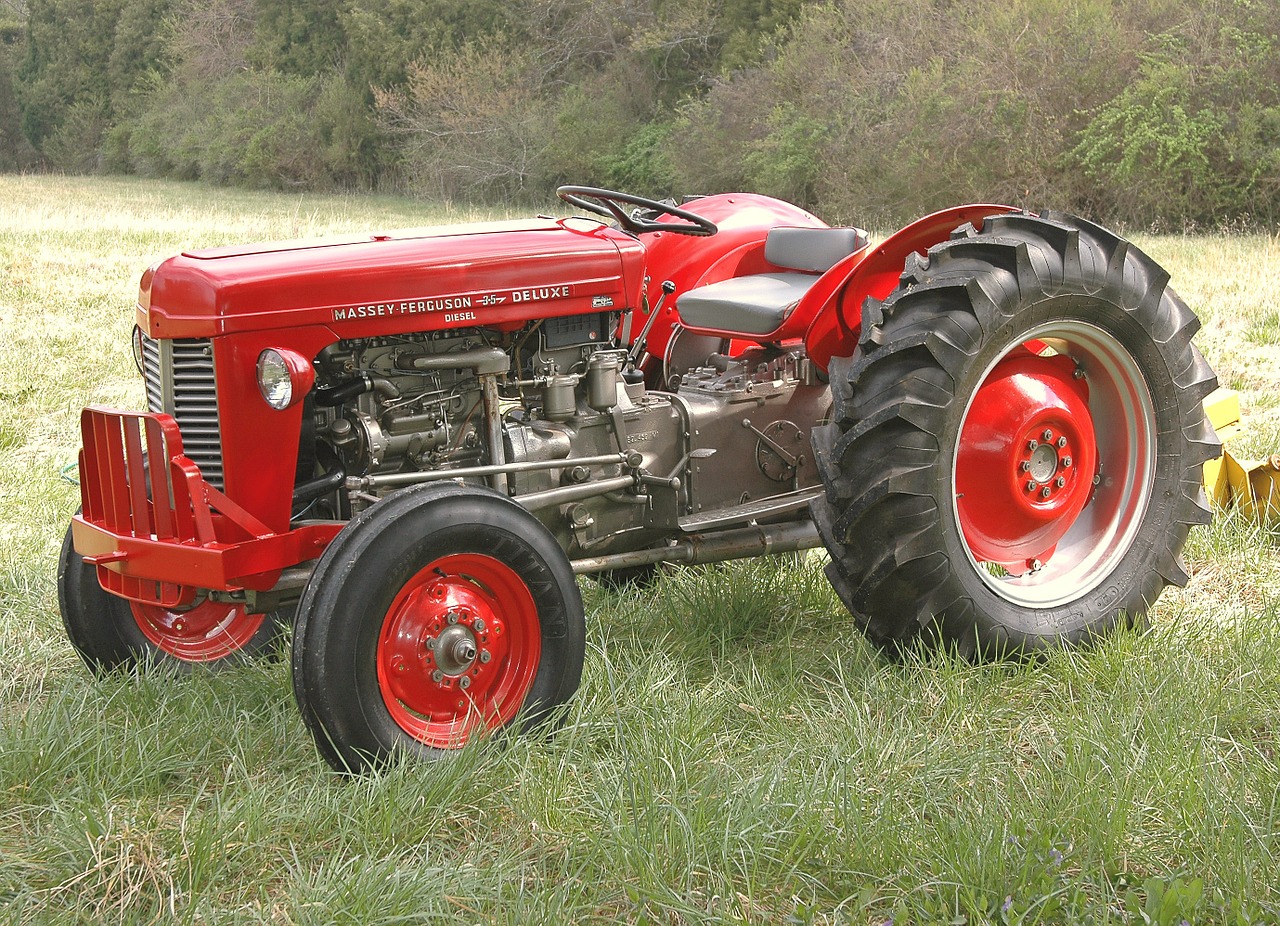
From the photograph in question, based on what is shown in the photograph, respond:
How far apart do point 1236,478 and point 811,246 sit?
6.07 feet

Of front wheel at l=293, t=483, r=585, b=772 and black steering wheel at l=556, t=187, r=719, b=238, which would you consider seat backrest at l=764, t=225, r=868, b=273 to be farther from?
front wheel at l=293, t=483, r=585, b=772

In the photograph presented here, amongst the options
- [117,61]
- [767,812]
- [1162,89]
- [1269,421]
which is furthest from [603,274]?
[117,61]

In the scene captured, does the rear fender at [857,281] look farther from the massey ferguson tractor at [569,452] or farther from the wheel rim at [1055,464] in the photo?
the wheel rim at [1055,464]

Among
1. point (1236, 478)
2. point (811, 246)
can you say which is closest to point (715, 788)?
point (811, 246)

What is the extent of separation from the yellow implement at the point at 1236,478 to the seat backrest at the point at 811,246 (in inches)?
59.5

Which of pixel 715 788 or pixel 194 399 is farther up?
pixel 194 399

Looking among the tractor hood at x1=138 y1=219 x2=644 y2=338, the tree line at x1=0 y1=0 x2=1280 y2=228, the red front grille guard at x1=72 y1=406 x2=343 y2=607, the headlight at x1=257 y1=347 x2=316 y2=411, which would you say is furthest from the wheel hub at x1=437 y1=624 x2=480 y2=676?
the tree line at x1=0 y1=0 x2=1280 y2=228

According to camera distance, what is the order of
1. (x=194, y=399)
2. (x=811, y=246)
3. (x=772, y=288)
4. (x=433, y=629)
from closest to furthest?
(x=433, y=629) < (x=194, y=399) < (x=772, y=288) < (x=811, y=246)

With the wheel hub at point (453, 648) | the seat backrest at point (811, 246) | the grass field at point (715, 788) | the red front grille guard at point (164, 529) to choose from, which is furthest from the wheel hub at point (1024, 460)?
the red front grille guard at point (164, 529)

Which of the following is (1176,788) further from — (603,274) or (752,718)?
(603,274)

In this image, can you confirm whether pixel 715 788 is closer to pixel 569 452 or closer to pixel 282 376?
pixel 569 452

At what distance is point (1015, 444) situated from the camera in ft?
11.6

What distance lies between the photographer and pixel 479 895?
237 cm

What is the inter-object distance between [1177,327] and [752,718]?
5.60ft
